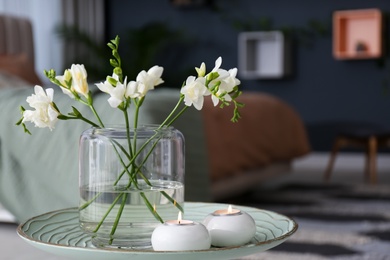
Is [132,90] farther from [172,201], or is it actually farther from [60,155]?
[60,155]

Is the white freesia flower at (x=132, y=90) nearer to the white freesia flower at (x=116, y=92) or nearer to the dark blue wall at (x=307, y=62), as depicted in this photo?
the white freesia flower at (x=116, y=92)

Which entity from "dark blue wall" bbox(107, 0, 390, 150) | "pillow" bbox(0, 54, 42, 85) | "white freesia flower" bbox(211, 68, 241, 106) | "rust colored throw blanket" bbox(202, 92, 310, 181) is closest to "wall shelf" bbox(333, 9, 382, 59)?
"dark blue wall" bbox(107, 0, 390, 150)

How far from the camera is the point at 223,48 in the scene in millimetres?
6977

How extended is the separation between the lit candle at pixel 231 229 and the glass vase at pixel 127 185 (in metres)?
0.09

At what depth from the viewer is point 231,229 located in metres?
1.20

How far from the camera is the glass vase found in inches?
48.4

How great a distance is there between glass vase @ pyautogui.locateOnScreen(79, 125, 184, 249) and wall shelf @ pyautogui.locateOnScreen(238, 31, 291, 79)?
17.7ft

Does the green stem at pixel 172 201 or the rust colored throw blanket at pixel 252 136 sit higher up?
the green stem at pixel 172 201

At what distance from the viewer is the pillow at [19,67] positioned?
181 inches

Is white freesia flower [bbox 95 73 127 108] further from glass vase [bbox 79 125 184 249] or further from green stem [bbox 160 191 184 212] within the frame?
green stem [bbox 160 191 184 212]

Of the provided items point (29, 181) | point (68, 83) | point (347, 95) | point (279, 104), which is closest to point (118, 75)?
point (68, 83)

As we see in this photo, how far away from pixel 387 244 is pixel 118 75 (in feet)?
6.43

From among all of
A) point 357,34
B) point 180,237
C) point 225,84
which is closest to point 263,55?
point 357,34

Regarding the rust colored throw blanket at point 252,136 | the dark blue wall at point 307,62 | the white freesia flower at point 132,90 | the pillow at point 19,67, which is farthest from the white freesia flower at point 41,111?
the dark blue wall at point 307,62
